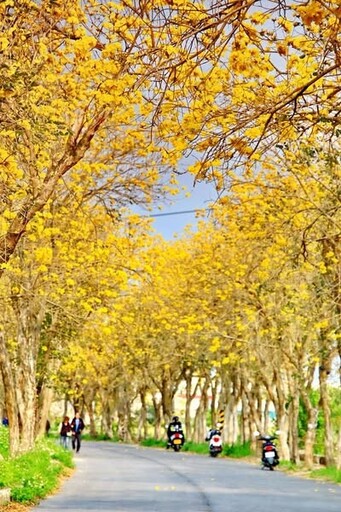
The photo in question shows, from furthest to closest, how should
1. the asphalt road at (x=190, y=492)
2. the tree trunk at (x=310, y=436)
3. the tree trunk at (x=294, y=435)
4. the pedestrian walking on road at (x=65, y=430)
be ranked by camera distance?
1. the pedestrian walking on road at (x=65, y=430)
2. the tree trunk at (x=294, y=435)
3. the tree trunk at (x=310, y=436)
4. the asphalt road at (x=190, y=492)

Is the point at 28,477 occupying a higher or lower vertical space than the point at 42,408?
lower

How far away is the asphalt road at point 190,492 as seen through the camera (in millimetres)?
12584

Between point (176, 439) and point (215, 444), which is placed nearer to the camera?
point (215, 444)

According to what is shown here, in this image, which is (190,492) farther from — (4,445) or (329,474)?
(4,445)

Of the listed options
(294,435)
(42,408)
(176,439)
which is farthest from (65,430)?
(294,435)

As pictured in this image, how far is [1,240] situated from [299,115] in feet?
15.1

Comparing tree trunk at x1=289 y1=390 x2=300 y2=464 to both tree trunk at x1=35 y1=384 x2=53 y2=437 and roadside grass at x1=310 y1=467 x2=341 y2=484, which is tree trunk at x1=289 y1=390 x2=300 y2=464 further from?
tree trunk at x1=35 y1=384 x2=53 y2=437

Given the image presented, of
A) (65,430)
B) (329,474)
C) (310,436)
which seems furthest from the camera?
(65,430)

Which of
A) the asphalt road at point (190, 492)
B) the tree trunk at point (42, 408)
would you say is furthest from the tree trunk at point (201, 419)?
the asphalt road at point (190, 492)

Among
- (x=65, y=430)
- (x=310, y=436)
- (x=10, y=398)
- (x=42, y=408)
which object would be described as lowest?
(x=10, y=398)

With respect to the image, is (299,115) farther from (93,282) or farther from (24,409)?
(24,409)

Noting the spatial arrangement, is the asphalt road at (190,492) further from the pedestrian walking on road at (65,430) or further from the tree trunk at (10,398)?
the pedestrian walking on road at (65,430)

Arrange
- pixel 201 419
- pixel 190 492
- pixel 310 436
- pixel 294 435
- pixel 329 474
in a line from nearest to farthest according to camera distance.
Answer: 1. pixel 190 492
2. pixel 329 474
3. pixel 310 436
4. pixel 294 435
5. pixel 201 419

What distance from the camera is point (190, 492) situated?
15.3m
